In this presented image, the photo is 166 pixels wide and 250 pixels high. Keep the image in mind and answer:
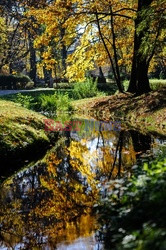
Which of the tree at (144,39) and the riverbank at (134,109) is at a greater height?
the tree at (144,39)

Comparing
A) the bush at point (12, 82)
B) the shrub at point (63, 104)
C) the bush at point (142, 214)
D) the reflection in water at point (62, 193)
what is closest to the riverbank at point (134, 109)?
the shrub at point (63, 104)

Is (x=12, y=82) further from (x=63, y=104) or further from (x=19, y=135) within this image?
(x=19, y=135)

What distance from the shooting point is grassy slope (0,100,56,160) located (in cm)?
814

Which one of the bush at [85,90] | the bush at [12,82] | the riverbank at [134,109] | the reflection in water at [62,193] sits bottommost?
the reflection in water at [62,193]

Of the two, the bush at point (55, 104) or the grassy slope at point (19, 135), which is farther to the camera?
the bush at point (55, 104)

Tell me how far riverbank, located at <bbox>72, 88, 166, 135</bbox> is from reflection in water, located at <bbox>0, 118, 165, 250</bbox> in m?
2.74

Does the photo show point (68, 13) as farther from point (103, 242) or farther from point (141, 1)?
point (103, 242)

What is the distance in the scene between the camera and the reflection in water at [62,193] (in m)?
4.59

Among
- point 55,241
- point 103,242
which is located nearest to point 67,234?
point 55,241

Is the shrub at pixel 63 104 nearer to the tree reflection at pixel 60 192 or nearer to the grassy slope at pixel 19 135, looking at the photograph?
the grassy slope at pixel 19 135

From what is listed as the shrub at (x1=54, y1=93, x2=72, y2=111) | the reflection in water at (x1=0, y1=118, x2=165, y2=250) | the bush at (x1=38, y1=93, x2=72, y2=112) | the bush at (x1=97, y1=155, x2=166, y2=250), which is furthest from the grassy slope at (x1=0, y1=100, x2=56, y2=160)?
the bush at (x1=38, y1=93, x2=72, y2=112)

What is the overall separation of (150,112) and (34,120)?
539 cm

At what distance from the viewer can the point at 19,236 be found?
4.64 metres

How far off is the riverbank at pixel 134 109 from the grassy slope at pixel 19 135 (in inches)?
159
